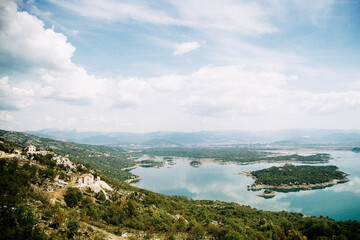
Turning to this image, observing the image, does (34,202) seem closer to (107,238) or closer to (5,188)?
(5,188)

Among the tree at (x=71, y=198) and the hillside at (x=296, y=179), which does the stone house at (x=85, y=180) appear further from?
the hillside at (x=296, y=179)

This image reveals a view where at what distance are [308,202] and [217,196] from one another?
3195 cm

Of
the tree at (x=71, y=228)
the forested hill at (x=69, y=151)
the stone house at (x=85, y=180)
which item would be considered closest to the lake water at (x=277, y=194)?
the forested hill at (x=69, y=151)

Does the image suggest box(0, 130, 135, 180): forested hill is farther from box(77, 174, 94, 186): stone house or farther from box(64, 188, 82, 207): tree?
box(64, 188, 82, 207): tree

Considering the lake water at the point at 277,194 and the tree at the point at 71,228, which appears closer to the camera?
the tree at the point at 71,228

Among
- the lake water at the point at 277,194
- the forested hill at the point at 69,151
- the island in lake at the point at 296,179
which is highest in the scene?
the forested hill at the point at 69,151

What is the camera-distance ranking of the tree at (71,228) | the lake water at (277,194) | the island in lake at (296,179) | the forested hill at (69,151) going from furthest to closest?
the forested hill at (69,151) → the island in lake at (296,179) → the lake water at (277,194) → the tree at (71,228)

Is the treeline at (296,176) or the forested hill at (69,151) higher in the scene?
the forested hill at (69,151)

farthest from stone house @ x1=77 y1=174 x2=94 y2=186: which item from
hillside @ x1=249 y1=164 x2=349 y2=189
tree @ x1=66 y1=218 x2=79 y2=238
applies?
hillside @ x1=249 y1=164 x2=349 y2=189

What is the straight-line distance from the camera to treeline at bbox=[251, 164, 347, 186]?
298 ft

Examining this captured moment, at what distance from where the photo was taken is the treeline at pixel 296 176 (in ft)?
298

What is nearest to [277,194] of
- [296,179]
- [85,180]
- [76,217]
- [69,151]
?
[296,179]

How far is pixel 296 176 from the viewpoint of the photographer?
98062 mm

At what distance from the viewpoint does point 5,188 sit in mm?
18062
